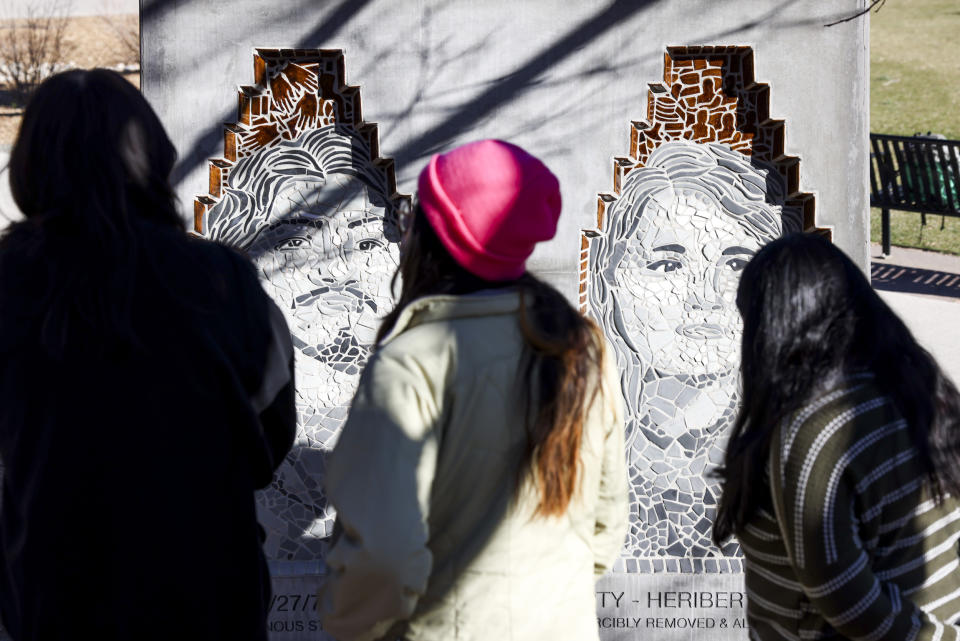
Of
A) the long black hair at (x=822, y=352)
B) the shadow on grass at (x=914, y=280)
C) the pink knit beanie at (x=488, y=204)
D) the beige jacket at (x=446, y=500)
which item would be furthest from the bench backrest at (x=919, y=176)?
the beige jacket at (x=446, y=500)

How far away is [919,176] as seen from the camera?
9.52 metres

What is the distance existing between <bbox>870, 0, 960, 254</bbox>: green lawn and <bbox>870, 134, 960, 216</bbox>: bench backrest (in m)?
1.49

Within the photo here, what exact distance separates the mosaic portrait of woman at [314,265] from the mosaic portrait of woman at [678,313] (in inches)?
32.2

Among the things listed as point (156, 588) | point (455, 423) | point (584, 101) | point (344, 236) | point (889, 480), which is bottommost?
point (156, 588)

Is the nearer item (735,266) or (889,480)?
(889,480)

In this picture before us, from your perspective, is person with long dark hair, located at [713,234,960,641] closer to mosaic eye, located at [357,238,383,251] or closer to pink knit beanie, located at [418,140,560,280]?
pink knit beanie, located at [418,140,560,280]

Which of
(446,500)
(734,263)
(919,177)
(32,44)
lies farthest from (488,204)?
(32,44)

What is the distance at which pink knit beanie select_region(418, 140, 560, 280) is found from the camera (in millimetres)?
1693

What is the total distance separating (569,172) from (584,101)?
25 centimetres

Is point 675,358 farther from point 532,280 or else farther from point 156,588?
point 156,588

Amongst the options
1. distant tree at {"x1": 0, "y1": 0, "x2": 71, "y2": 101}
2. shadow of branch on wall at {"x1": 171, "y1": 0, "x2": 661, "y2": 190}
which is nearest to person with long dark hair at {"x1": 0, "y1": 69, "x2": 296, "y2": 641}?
shadow of branch on wall at {"x1": 171, "y1": 0, "x2": 661, "y2": 190}

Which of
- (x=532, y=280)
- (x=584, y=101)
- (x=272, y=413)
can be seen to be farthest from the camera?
(x=584, y=101)

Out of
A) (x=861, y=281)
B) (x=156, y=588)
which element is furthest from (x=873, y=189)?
(x=156, y=588)

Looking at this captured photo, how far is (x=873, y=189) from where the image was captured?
32.8ft
